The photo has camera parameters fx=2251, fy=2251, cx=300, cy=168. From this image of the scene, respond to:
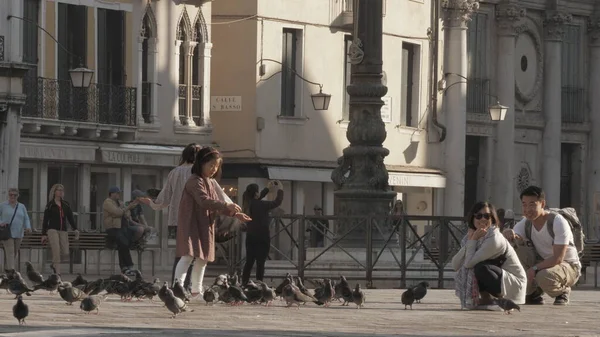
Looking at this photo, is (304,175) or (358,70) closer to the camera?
(358,70)

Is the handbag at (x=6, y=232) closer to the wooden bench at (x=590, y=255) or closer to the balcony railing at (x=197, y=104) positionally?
the wooden bench at (x=590, y=255)

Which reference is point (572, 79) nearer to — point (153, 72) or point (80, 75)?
point (153, 72)

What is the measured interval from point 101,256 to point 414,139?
12824 millimetres

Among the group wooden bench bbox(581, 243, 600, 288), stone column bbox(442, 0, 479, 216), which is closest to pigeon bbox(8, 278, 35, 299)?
wooden bench bbox(581, 243, 600, 288)

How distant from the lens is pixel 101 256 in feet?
146

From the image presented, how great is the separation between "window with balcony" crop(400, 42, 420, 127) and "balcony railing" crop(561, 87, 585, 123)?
22.9 feet

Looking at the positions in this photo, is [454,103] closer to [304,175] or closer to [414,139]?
[414,139]

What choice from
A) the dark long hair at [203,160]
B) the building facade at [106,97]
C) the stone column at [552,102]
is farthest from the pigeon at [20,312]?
the stone column at [552,102]

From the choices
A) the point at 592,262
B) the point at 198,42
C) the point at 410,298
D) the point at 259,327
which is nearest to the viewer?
the point at 259,327

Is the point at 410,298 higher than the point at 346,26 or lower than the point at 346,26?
lower

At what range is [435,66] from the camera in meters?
56.0

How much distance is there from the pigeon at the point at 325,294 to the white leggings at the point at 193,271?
4.54 feet

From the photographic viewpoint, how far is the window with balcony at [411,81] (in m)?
55.3

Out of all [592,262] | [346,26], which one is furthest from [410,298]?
[346,26]
